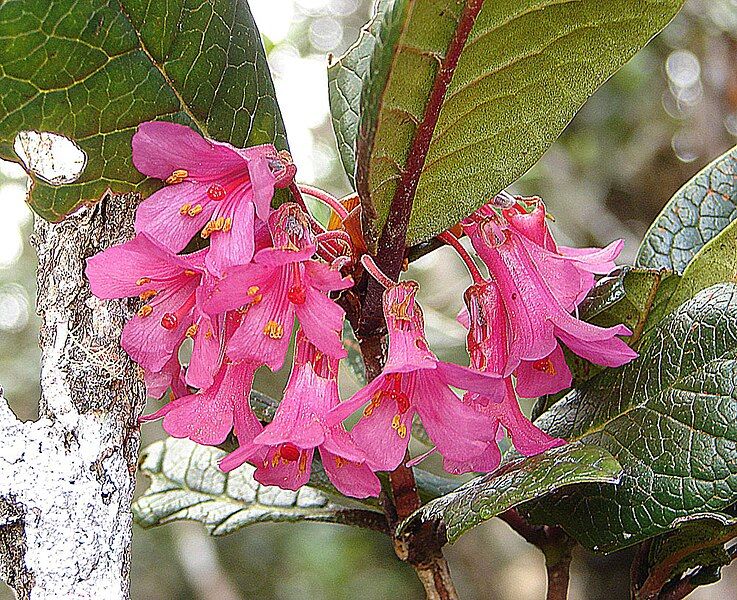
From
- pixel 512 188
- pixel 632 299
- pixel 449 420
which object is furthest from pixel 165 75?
pixel 512 188

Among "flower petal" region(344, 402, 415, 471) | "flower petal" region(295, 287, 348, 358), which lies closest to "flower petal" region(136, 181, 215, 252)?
"flower petal" region(295, 287, 348, 358)

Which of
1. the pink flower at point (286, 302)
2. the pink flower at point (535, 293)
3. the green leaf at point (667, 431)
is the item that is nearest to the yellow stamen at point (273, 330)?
the pink flower at point (286, 302)

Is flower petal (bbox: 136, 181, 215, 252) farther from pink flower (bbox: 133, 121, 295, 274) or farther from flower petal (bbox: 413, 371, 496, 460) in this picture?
flower petal (bbox: 413, 371, 496, 460)

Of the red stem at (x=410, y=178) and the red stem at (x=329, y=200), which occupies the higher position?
the red stem at (x=329, y=200)

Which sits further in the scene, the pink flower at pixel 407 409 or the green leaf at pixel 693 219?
the green leaf at pixel 693 219

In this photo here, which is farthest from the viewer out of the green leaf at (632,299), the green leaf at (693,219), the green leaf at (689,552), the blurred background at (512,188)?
the blurred background at (512,188)

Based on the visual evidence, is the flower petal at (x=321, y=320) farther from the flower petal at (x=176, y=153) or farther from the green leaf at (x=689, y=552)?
the green leaf at (x=689, y=552)

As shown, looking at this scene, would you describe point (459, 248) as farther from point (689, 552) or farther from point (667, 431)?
point (689, 552)
